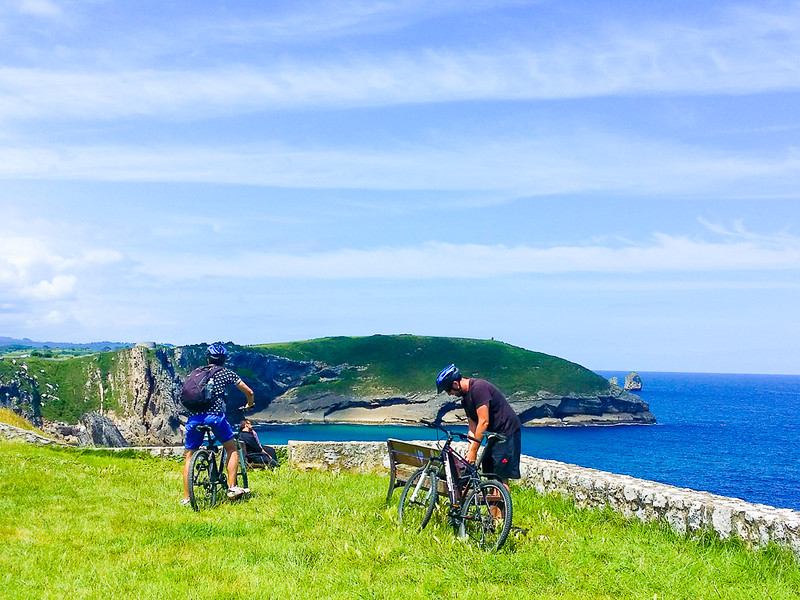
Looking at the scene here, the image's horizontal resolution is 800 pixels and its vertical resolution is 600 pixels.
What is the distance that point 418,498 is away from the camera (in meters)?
9.69

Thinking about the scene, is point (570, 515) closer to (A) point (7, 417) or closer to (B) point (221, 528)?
(B) point (221, 528)

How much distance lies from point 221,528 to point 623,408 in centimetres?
19750

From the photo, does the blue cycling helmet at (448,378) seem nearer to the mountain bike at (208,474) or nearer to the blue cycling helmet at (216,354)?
the blue cycling helmet at (216,354)

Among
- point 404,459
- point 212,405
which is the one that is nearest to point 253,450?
point 212,405

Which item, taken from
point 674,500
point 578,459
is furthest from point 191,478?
point 578,459

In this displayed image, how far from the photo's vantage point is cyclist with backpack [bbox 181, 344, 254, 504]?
36.0 ft

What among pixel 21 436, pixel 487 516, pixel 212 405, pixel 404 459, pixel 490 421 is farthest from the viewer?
pixel 21 436

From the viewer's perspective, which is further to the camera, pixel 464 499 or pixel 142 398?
pixel 142 398

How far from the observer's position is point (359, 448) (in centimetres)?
1588

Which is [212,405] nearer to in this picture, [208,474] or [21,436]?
[208,474]

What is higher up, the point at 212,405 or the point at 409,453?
the point at 212,405

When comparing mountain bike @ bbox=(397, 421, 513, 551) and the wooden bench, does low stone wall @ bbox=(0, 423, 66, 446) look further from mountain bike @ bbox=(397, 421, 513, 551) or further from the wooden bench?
mountain bike @ bbox=(397, 421, 513, 551)

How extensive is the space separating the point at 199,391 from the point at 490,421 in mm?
4509

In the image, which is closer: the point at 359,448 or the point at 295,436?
the point at 359,448
